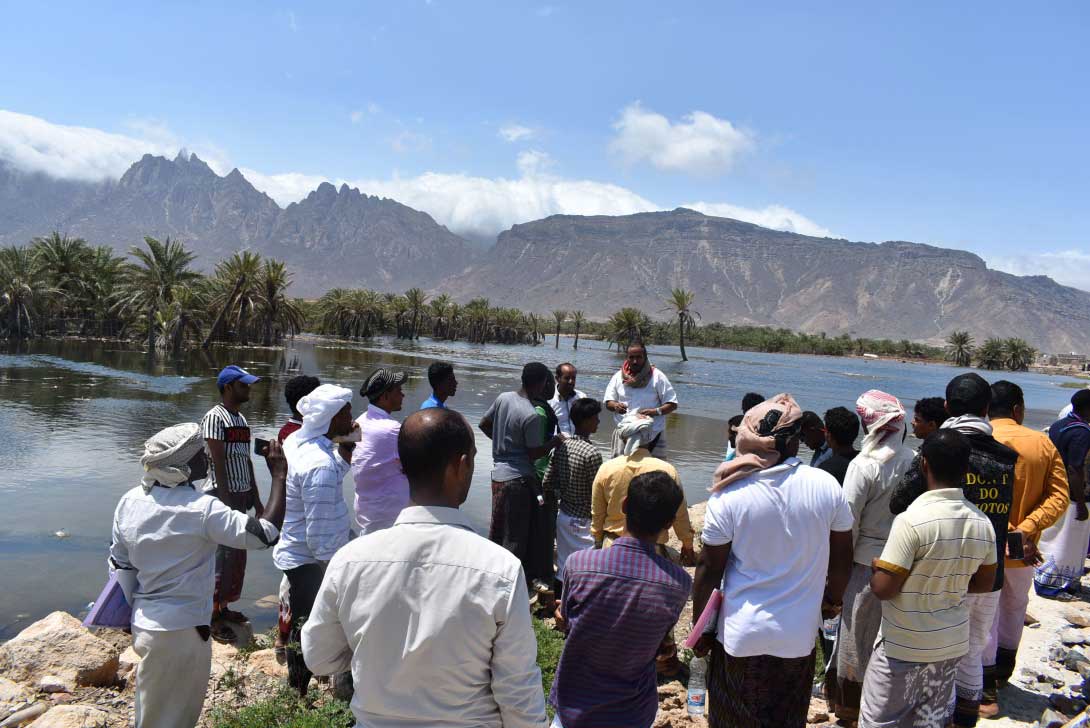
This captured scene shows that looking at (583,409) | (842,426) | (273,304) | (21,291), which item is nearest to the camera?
(842,426)

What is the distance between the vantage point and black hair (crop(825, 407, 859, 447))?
449 cm

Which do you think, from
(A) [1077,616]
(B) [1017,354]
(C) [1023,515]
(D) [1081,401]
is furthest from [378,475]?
(B) [1017,354]

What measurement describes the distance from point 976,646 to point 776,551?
2104mm

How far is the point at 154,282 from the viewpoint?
42906mm

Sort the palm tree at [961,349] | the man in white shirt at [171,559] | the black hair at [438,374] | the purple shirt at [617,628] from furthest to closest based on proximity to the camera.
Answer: the palm tree at [961,349] → the black hair at [438,374] → the man in white shirt at [171,559] → the purple shirt at [617,628]

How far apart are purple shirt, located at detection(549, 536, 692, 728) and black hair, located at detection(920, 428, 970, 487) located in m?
1.33

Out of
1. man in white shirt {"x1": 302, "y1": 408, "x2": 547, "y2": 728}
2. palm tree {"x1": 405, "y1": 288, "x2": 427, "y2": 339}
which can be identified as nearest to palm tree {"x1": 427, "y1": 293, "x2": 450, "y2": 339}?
palm tree {"x1": 405, "y1": 288, "x2": 427, "y2": 339}

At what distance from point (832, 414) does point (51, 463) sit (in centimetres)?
1159

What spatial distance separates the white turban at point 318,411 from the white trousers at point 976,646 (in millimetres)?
3822

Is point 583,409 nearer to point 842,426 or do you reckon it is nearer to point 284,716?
point 842,426

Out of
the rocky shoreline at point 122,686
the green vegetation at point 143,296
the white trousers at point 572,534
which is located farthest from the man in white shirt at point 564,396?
the green vegetation at point 143,296

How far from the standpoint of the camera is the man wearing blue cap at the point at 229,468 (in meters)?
4.88

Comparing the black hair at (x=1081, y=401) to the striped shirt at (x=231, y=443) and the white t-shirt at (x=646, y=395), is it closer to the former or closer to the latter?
the white t-shirt at (x=646, y=395)

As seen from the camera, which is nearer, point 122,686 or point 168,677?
point 168,677
